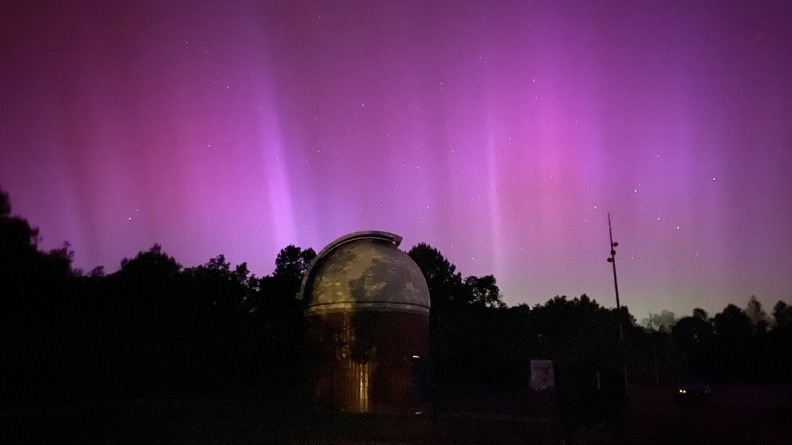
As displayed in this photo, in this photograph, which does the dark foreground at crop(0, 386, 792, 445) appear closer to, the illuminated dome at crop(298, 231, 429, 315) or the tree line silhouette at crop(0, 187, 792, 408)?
the tree line silhouette at crop(0, 187, 792, 408)

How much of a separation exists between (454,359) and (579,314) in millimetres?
25310

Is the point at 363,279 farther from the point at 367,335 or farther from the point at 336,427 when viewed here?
the point at 336,427

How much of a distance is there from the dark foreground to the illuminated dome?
3912mm

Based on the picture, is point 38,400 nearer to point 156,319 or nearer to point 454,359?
point 156,319

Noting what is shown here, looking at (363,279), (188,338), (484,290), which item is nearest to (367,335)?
(363,279)

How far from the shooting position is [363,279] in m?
20.9

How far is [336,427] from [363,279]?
18.1ft

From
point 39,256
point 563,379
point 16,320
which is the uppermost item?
point 39,256

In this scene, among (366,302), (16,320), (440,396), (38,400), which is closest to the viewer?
(38,400)

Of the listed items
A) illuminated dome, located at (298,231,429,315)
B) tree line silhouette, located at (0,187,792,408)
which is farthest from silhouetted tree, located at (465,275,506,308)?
illuminated dome, located at (298,231,429,315)

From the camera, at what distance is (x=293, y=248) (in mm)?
42875

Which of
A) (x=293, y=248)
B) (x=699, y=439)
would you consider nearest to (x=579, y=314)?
(x=293, y=248)

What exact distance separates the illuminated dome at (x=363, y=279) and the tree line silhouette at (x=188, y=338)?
2.33 m

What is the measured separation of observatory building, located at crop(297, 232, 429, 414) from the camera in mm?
20531
